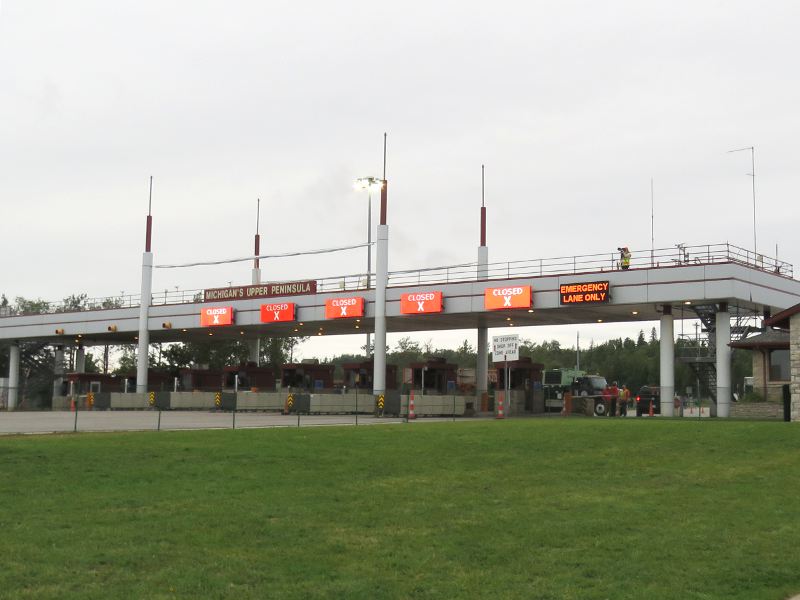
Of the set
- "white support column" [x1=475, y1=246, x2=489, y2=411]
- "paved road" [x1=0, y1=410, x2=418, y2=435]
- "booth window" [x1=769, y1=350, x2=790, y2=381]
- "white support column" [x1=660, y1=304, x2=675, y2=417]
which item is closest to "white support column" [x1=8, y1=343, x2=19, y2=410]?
"paved road" [x1=0, y1=410, x2=418, y2=435]

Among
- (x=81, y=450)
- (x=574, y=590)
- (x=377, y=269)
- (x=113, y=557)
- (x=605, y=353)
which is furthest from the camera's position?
(x=605, y=353)

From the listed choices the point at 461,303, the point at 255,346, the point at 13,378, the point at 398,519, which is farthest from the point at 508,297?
the point at 13,378

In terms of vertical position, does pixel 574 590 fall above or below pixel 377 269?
below

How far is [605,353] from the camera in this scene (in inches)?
6235

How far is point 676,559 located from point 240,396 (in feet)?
154

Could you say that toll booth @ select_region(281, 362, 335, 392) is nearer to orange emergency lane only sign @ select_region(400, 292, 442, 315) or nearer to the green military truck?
orange emergency lane only sign @ select_region(400, 292, 442, 315)

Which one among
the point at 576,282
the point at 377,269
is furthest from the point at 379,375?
the point at 576,282

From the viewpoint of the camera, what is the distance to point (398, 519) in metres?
12.8

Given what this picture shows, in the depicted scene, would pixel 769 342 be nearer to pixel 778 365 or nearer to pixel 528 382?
pixel 778 365

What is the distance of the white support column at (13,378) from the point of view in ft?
243

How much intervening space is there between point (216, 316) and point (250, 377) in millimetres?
4800

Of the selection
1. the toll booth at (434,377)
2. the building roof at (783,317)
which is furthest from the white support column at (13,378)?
the building roof at (783,317)

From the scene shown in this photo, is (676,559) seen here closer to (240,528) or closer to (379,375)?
(240,528)

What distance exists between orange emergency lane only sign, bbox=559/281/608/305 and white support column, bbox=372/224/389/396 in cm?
1100
